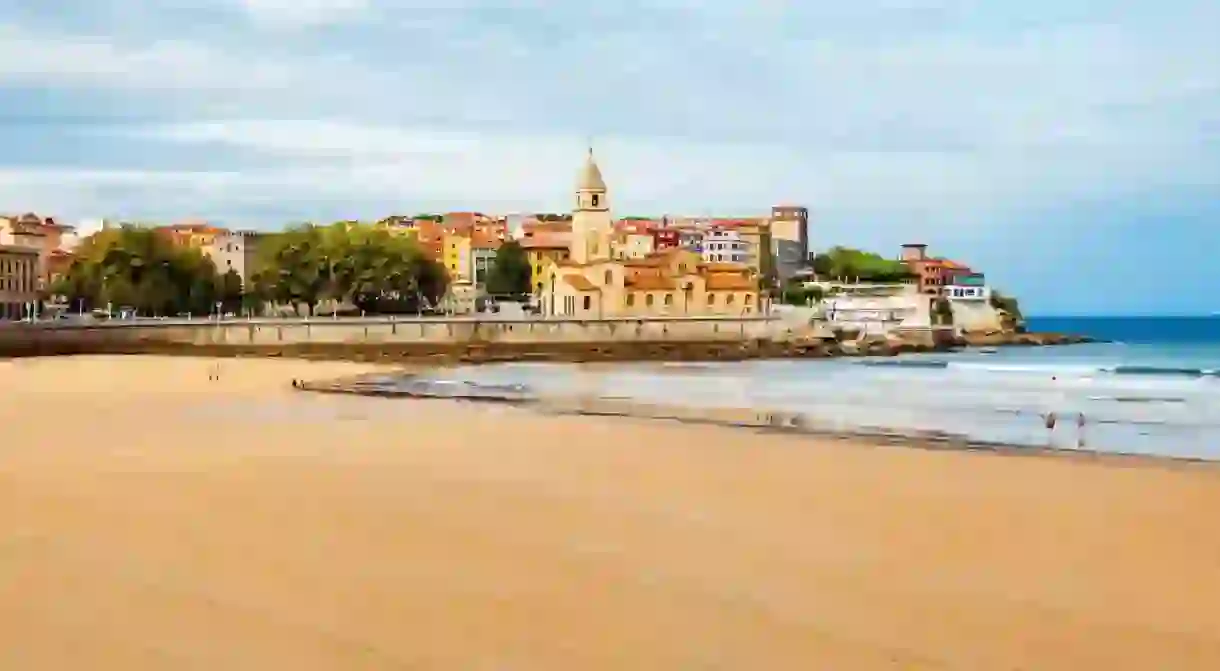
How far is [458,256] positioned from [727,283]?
3018 centimetres

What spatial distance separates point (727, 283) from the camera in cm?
7062

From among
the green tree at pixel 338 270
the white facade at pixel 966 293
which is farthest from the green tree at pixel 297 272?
the white facade at pixel 966 293

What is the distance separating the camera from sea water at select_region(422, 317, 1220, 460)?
15.5 metres

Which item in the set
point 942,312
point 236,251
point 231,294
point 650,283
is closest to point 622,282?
point 650,283

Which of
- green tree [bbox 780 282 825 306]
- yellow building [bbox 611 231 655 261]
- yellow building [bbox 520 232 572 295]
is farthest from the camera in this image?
yellow building [bbox 611 231 655 261]

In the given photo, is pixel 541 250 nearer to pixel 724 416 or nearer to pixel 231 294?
pixel 231 294

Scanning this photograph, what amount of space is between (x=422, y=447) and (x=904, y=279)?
87.7 m

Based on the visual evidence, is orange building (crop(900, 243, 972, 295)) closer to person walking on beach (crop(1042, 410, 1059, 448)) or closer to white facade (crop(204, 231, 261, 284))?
white facade (crop(204, 231, 261, 284))

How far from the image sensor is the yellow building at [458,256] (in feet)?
309

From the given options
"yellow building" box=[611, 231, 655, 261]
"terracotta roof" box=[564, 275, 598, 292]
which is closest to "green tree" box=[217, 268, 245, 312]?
"terracotta roof" box=[564, 275, 598, 292]

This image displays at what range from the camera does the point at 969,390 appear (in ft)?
83.5

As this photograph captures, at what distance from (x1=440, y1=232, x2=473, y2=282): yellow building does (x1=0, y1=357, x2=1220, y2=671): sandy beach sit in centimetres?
8167

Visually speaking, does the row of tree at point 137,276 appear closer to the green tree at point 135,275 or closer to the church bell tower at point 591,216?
the green tree at point 135,275

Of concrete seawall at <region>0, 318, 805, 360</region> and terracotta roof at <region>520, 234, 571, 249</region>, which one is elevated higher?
terracotta roof at <region>520, 234, 571, 249</region>
